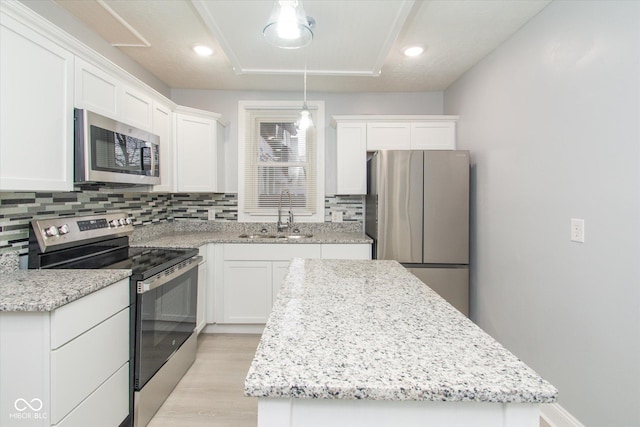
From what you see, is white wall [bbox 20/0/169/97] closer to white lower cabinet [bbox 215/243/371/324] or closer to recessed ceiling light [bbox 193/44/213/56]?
recessed ceiling light [bbox 193/44/213/56]

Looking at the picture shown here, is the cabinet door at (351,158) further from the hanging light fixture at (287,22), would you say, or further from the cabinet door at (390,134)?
the hanging light fixture at (287,22)

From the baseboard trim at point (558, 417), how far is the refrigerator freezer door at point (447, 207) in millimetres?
1159

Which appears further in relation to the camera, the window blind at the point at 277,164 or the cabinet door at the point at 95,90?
the window blind at the point at 277,164

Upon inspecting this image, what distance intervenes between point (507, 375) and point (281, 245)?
2453 mm

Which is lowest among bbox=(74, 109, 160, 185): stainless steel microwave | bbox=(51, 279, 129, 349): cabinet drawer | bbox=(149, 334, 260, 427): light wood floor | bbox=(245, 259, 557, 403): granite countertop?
bbox=(149, 334, 260, 427): light wood floor

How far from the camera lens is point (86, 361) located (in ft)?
4.85

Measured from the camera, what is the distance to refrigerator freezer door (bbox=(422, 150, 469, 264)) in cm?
282

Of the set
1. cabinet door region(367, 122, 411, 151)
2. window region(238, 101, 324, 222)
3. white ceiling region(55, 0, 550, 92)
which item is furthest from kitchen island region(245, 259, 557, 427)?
window region(238, 101, 324, 222)

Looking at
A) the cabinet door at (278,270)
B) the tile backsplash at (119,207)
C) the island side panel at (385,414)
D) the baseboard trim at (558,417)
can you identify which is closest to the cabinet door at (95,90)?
the tile backsplash at (119,207)

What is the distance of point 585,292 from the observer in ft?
5.57

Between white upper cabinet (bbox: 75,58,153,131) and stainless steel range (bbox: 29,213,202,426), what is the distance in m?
0.69

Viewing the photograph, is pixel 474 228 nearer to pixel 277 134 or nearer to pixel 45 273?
pixel 277 134

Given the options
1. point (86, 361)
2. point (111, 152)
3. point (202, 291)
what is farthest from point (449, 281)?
point (111, 152)

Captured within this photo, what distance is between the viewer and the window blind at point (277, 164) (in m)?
3.63
